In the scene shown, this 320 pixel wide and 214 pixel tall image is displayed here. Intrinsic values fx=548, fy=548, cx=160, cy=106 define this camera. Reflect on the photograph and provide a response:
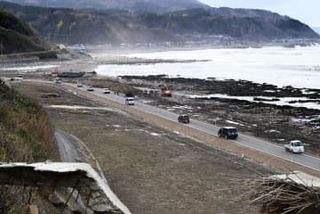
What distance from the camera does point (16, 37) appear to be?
13400 cm

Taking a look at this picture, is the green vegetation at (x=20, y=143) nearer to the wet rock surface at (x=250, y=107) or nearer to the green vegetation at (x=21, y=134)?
the green vegetation at (x=21, y=134)

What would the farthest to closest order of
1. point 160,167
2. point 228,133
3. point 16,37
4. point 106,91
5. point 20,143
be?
point 16,37 < point 106,91 < point 228,133 < point 160,167 < point 20,143

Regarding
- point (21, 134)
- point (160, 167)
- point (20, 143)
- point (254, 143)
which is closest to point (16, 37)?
point (254, 143)

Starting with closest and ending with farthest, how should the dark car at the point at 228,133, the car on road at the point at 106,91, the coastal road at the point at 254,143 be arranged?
the coastal road at the point at 254,143 < the dark car at the point at 228,133 < the car on road at the point at 106,91

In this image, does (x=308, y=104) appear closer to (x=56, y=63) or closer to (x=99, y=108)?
(x=99, y=108)


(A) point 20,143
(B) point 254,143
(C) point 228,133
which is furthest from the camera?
(C) point 228,133

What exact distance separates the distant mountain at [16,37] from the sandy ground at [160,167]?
3668 inches

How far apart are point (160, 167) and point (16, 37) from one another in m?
116

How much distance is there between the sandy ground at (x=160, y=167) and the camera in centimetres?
1958

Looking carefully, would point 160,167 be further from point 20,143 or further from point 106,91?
point 106,91

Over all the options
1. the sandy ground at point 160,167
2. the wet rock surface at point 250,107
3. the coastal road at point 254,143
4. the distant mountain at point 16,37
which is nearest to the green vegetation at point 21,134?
the sandy ground at point 160,167

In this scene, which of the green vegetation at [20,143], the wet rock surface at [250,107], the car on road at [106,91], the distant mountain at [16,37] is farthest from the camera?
the distant mountain at [16,37]

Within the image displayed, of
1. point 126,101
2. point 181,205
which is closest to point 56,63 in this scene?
point 126,101

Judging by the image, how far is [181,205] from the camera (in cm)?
1941
